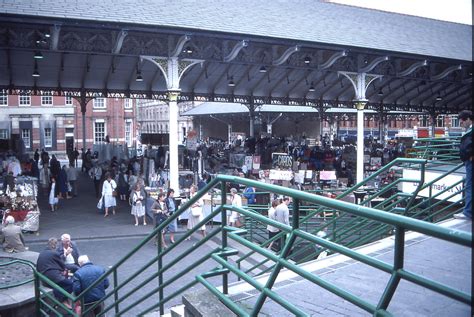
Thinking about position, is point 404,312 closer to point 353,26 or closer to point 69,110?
point 353,26

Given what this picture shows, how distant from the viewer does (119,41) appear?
12945 mm

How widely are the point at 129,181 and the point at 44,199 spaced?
411 centimetres

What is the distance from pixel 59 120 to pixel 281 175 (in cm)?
3376

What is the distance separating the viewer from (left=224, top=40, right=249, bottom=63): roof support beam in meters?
13.8

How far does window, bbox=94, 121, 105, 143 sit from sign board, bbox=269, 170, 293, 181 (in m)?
33.7

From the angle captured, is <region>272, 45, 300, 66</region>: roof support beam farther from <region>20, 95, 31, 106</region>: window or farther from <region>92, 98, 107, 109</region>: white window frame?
<region>92, 98, 107, 109</region>: white window frame

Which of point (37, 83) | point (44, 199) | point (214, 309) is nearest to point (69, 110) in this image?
point (37, 83)

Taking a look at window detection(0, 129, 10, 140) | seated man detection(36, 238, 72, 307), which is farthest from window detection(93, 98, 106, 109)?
seated man detection(36, 238, 72, 307)

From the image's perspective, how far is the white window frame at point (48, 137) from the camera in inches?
1673

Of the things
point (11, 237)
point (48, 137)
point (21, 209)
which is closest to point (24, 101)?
point (48, 137)

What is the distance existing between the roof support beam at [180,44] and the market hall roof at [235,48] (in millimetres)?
148

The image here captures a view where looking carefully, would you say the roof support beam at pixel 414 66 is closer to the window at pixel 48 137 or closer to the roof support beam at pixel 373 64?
the roof support beam at pixel 373 64

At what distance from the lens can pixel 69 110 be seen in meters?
42.9

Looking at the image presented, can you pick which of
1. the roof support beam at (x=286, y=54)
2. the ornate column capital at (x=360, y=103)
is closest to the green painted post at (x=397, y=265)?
the roof support beam at (x=286, y=54)
